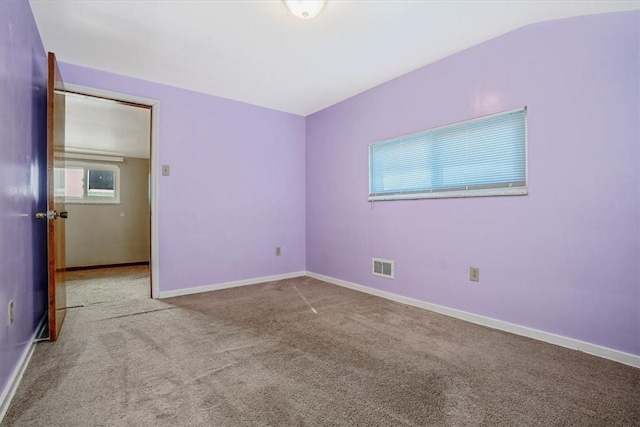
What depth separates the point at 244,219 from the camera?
13.1 ft

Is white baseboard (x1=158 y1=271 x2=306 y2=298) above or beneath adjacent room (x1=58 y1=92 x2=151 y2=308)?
beneath

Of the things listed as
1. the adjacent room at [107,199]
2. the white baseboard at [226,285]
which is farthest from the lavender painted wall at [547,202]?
the adjacent room at [107,199]

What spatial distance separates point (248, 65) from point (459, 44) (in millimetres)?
1850

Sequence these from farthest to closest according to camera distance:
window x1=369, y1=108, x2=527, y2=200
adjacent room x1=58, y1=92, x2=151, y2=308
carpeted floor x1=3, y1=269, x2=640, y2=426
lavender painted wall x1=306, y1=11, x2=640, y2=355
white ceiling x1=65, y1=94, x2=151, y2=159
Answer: adjacent room x1=58, y1=92, x2=151, y2=308 < white ceiling x1=65, y1=94, x2=151, y2=159 < window x1=369, y1=108, x2=527, y2=200 < lavender painted wall x1=306, y1=11, x2=640, y2=355 < carpeted floor x1=3, y1=269, x2=640, y2=426

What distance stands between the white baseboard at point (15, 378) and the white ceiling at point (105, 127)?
2.39m

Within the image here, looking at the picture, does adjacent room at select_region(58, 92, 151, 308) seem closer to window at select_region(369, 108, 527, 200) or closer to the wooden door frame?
the wooden door frame

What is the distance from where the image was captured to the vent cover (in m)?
3.31

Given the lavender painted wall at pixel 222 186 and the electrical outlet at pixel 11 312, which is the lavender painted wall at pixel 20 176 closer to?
the electrical outlet at pixel 11 312

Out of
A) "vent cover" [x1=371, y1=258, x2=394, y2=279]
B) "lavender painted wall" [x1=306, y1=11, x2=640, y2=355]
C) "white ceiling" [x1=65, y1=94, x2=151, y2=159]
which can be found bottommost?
"vent cover" [x1=371, y1=258, x2=394, y2=279]

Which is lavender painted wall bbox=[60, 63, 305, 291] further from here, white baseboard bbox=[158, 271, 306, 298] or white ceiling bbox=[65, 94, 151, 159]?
white ceiling bbox=[65, 94, 151, 159]

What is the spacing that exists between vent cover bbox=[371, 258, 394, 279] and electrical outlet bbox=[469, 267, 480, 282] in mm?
834

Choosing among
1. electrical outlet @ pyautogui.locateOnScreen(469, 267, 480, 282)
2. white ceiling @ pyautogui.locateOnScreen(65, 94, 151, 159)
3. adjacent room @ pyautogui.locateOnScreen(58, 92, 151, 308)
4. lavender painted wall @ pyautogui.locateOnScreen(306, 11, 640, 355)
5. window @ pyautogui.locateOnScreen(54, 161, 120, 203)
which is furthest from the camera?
window @ pyautogui.locateOnScreen(54, 161, 120, 203)

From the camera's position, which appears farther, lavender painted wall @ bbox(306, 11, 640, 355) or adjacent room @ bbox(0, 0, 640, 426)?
lavender painted wall @ bbox(306, 11, 640, 355)

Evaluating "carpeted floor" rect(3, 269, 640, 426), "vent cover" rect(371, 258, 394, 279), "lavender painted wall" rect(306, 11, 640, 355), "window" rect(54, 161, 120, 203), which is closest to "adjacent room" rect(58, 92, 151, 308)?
"window" rect(54, 161, 120, 203)
